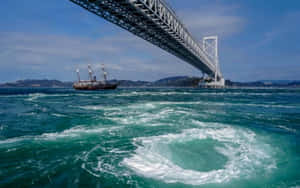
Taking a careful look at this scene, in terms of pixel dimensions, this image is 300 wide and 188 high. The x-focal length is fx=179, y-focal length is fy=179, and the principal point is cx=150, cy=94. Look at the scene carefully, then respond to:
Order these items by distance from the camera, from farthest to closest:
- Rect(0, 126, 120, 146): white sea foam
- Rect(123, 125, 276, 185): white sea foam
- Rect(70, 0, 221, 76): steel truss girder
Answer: Rect(70, 0, 221, 76): steel truss girder < Rect(0, 126, 120, 146): white sea foam < Rect(123, 125, 276, 185): white sea foam

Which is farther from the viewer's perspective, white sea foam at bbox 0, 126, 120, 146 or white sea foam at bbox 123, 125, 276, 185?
white sea foam at bbox 0, 126, 120, 146

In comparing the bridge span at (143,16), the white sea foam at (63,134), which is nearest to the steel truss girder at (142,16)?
the bridge span at (143,16)

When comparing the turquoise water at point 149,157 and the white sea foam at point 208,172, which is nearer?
the turquoise water at point 149,157

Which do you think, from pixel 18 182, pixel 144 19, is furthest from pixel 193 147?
pixel 144 19

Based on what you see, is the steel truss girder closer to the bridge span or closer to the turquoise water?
the bridge span

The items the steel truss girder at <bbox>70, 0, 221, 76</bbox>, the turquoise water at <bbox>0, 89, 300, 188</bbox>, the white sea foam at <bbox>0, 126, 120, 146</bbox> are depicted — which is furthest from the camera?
the steel truss girder at <bbox>70, 0, 221, 76</bbox>

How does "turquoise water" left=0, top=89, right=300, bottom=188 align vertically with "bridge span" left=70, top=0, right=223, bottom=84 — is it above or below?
below

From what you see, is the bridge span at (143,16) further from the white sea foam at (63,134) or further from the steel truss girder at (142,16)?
the white sea foam at (63,134)

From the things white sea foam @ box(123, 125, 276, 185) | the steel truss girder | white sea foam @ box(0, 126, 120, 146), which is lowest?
white sea foam @ box(123, 125, 276, 185)

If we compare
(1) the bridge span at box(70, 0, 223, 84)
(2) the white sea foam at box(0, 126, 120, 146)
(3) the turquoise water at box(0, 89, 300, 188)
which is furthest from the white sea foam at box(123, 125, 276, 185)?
(1) the bridge span at box(70, 0, 223, 84)

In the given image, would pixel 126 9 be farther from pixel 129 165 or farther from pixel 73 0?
pixel 129 165

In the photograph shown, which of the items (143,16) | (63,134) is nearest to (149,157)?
(63,134)
